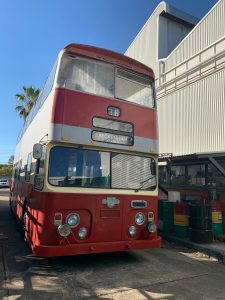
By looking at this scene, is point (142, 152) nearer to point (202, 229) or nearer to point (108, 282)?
point (108, 282)

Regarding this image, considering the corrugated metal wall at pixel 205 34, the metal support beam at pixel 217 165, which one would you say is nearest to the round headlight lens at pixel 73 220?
the metal support beam at pixel 217 165

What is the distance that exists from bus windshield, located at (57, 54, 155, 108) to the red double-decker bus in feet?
0.07

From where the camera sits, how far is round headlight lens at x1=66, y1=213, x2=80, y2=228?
6191mm

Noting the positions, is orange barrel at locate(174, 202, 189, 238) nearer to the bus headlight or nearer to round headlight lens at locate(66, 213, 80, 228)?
round headlight lens at locate(66, 213, 80, 228)

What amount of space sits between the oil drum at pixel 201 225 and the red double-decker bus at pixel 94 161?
2496 mm

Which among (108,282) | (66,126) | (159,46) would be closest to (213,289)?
(108,282)

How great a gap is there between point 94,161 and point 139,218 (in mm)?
1653

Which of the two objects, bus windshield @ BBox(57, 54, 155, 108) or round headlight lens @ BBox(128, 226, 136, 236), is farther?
round headlight lens @ BBox(128, 226, 136, 236)

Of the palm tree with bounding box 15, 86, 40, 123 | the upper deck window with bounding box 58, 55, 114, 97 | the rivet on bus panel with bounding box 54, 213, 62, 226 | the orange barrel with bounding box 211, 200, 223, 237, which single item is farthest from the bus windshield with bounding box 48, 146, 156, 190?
the palm tree with bounding box 15, 86, 40, 123

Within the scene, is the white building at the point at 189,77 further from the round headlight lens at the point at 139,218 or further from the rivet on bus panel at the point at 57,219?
the rivet on bus panel at the point at 57,219

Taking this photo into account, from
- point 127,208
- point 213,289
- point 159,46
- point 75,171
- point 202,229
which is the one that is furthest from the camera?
point 159,46

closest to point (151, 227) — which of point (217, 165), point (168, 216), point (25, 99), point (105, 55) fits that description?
point (168, 216)

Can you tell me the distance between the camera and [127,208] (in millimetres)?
6871

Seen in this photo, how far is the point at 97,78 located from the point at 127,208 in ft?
9.63
